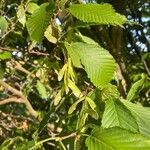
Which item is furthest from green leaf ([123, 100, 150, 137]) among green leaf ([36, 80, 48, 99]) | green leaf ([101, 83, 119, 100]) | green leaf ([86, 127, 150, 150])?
green leaf ([36, 80, 48, 99])

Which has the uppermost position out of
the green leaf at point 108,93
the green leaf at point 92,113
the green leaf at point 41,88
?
the green leaf at point 108,93

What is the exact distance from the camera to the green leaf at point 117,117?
1.12 meters

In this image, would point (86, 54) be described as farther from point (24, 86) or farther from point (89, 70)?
point (24, 86)

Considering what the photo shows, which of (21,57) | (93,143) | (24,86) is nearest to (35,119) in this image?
(24,86)

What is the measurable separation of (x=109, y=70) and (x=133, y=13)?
2.11 metres

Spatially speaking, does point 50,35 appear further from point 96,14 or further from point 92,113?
point 92,113

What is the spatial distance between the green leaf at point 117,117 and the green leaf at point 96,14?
0.22 m

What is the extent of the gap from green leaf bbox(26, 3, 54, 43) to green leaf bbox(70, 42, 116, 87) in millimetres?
93

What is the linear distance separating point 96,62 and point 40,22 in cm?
20

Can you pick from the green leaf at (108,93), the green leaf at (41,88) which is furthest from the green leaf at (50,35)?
the green leaf at (41,88)

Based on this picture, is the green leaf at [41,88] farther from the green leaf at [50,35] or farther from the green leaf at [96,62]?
the green leaf at [96,62]

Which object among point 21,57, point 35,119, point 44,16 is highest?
point 44,16

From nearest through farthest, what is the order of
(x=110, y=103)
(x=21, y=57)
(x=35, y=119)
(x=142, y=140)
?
(x=142, y=140)
(x=110, y=103)
(x=21, y=57)
(x=35, y=119)

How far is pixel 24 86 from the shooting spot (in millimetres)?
3178
